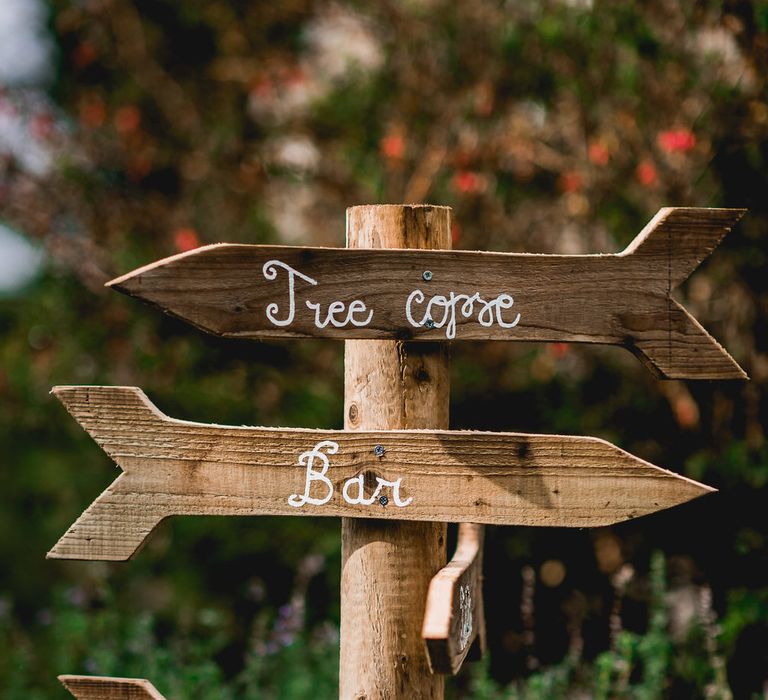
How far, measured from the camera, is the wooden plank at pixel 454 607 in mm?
1574

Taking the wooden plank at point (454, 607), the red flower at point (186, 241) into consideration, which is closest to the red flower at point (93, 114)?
the red flower at point (186, 241)

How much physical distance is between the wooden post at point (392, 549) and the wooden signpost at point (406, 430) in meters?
0.07

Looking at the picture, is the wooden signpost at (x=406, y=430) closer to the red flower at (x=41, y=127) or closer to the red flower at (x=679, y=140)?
the red flower at (x=679, y=140)

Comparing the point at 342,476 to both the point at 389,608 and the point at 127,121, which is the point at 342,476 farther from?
the point at 127,121

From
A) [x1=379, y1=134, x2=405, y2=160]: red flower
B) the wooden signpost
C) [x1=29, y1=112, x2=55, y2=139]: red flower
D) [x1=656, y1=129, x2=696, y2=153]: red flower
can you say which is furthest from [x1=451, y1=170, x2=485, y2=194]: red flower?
the wooden signpost

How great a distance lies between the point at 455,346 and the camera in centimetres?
438

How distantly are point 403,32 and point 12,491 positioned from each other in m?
3.71

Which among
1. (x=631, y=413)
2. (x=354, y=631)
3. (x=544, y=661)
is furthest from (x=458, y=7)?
(x=354, y=631)

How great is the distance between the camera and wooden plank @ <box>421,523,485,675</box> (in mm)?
1574

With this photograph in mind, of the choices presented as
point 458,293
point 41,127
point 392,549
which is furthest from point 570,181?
point 41,127

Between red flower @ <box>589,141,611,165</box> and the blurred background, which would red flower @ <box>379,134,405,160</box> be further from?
red flower @ <box>589,141,611,165</box>

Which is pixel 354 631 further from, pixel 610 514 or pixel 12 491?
pixel 12 491

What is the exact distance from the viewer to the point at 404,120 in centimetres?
477

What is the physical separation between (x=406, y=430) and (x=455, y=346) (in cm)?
261
